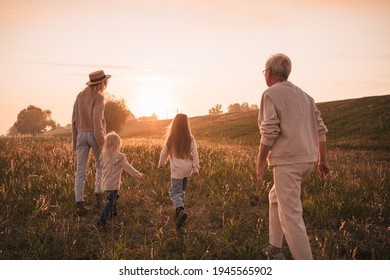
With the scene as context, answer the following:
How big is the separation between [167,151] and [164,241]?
173 centimetres

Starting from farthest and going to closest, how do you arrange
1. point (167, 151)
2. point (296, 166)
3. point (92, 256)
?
point (167, 151)
point (92, 256)
point (296, 166)

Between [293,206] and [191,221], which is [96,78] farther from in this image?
[293,206]

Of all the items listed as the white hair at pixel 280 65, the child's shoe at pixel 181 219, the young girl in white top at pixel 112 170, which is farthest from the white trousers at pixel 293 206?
the young girl in white top at pixel 112 170

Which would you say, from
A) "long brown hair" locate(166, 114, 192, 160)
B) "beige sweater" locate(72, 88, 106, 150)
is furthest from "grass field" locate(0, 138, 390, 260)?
"beige sweater" locate(72, 88, 106, 150)

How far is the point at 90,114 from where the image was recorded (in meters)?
5.89

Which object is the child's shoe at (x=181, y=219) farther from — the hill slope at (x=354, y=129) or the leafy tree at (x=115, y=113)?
the leafy tree at (x=115, y=113)

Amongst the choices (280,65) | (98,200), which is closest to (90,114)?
(98,200)

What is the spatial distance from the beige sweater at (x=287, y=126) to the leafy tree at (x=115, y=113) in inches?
2139

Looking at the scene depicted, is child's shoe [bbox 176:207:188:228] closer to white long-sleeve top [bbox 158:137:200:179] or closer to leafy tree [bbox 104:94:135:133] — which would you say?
white long-sleeve top [bbox 158:137:200:179]

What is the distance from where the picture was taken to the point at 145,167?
8289 millimetres

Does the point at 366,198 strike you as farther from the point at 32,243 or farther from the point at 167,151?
the point at 32,243

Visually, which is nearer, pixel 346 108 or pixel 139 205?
pixel 139 205

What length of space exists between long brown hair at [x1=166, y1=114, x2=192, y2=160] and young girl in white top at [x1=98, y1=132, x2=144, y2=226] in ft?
2.46

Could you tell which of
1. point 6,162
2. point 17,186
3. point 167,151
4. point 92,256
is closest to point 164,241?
point 92,256
